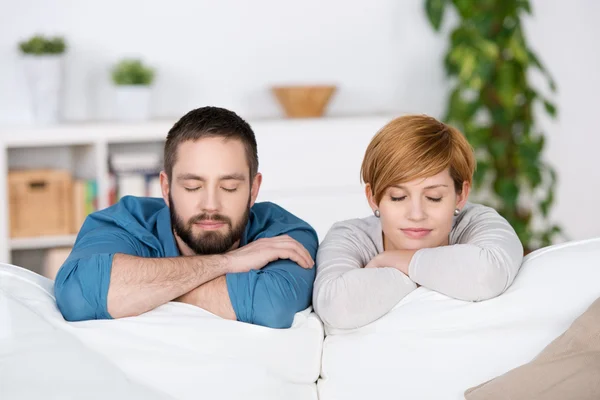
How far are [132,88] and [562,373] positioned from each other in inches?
111

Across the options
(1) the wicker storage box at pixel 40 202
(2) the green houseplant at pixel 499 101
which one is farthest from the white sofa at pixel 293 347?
(2) the green houseplant at pixel 499 101

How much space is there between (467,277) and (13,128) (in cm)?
268

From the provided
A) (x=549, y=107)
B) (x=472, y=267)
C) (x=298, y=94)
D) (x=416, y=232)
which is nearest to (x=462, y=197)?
(x=416, y=232)

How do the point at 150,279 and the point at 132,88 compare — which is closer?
the point at 150,279

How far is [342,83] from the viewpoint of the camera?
4344 mm

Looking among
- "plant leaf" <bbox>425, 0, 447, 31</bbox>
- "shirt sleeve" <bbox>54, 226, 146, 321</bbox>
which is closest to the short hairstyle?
"shirt sleeve" <bbox>54, 226, 146, 321</bbox>

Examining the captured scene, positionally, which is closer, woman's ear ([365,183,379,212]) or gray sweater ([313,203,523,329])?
gray sweater ([313,203,523,329])

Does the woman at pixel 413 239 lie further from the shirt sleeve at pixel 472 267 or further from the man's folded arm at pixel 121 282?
the man's folded arm at pixel 121 282

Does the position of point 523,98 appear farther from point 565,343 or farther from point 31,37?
point 565,343

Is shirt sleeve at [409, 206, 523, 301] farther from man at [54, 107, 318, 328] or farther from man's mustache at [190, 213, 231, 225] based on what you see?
man's mustache at [190, 213, 231, 225]

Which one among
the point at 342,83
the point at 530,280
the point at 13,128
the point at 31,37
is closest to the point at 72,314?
the point at 530,280

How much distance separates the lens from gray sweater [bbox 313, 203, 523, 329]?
62.0 inches

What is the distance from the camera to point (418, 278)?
5.32 ft

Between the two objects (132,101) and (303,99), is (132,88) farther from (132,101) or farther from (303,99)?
(303,99)
